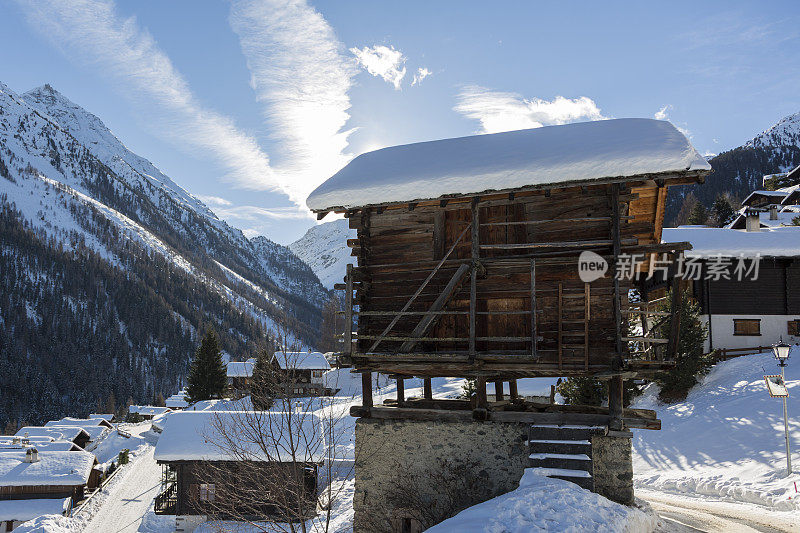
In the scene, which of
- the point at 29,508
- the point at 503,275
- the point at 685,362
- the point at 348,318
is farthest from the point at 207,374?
the point at 503,275

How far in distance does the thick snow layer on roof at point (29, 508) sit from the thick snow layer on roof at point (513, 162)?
124ft

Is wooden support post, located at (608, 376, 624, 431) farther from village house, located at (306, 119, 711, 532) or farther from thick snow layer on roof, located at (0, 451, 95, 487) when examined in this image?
thick snow layer on roof, located at (0, 451, 95, 487)

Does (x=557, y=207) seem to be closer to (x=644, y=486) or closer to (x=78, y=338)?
(x=644, y=486)

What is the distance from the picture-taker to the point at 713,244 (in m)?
32.8

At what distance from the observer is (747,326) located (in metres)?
31.2

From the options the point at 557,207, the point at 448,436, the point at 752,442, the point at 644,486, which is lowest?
the point at 644,486

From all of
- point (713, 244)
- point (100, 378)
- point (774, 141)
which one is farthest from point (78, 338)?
point (774, 141)

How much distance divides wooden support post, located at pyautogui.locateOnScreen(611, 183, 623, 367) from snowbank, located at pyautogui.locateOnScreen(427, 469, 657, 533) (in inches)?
120

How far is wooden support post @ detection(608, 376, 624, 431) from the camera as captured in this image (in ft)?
39.1

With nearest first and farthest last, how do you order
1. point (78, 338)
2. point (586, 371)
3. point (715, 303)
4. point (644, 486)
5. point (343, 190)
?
point (586, 371) < point (343, 190) < point (644, 486) < point (715, 303) < point (78, 338)

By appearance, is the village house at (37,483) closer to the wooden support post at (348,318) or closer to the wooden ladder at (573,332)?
the wooden support post at (348,318)

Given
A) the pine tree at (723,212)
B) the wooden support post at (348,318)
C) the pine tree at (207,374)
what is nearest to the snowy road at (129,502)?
the pine tree at (207,374)

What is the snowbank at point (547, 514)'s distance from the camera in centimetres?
859

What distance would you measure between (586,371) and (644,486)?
10107 mm
